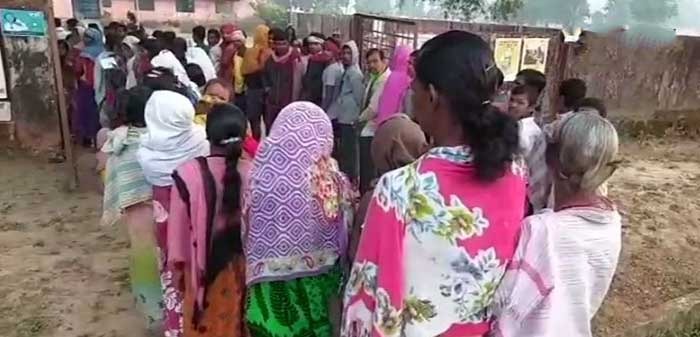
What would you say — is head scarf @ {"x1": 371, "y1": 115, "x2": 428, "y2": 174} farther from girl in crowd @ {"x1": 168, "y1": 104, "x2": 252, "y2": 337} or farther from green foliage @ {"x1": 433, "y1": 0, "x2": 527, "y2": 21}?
green foliage @ {"x1": 433, "y1": 0, "x2": 527, "y2": 21}

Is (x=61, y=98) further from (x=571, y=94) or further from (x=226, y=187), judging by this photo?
(x=571, y=94)

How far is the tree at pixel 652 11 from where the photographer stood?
29.4ft

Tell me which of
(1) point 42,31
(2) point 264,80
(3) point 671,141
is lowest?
(3) point 671,141

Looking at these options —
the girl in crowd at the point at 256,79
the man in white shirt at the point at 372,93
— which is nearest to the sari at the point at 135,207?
the man in white shirt at the point at 372,93

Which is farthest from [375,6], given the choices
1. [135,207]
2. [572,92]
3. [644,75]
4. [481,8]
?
[135,207]

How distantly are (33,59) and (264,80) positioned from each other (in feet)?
7.81

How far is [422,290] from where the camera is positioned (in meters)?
1.55

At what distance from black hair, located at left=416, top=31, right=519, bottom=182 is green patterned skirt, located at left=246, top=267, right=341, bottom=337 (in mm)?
882

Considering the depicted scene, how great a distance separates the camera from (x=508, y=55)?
664 centimetres

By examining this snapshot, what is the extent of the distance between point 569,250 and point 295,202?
32.6 inches

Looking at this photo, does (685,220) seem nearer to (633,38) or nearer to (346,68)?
(346,68)

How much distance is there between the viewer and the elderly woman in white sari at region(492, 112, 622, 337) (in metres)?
1.66

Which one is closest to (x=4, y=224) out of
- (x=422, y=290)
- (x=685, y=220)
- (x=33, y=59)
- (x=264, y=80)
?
(x=33, y=59)

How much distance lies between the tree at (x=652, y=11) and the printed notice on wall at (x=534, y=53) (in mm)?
2515
